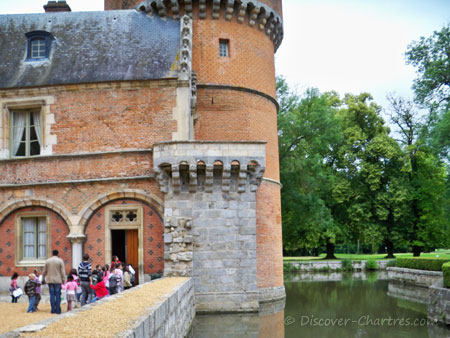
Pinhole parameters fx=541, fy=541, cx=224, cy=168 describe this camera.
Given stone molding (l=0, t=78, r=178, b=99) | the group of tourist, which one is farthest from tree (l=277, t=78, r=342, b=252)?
the group of tourist

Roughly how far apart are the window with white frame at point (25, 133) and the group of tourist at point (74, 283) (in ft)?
14.4

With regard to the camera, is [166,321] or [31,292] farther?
[31,292]

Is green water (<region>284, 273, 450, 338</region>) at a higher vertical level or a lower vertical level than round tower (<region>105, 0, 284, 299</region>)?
lower

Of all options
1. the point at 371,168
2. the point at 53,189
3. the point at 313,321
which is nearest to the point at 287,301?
the point at 313,321

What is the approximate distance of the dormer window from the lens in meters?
18.4

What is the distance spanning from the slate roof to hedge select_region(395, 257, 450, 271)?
1514cm

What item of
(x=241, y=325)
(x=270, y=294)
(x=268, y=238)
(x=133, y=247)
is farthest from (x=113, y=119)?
(x=270, y=294)

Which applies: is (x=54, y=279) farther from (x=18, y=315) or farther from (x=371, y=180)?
(x=371, y=180)

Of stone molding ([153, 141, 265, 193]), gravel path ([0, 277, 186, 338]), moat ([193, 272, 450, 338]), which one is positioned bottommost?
moat ([193, 272, 450, 338])

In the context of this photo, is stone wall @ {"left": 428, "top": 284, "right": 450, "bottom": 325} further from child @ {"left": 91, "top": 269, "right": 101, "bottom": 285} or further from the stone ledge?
child @ {"left": 91, "top": 269, "right": 101, "bottom": 285}

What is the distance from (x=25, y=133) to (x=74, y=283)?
640 centimetres

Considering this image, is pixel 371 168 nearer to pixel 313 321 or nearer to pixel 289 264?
pixel 289 264

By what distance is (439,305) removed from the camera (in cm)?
1526

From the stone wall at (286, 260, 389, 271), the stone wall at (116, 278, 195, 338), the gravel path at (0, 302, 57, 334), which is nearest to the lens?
the stone wall at (116, 278, 195, 338)
